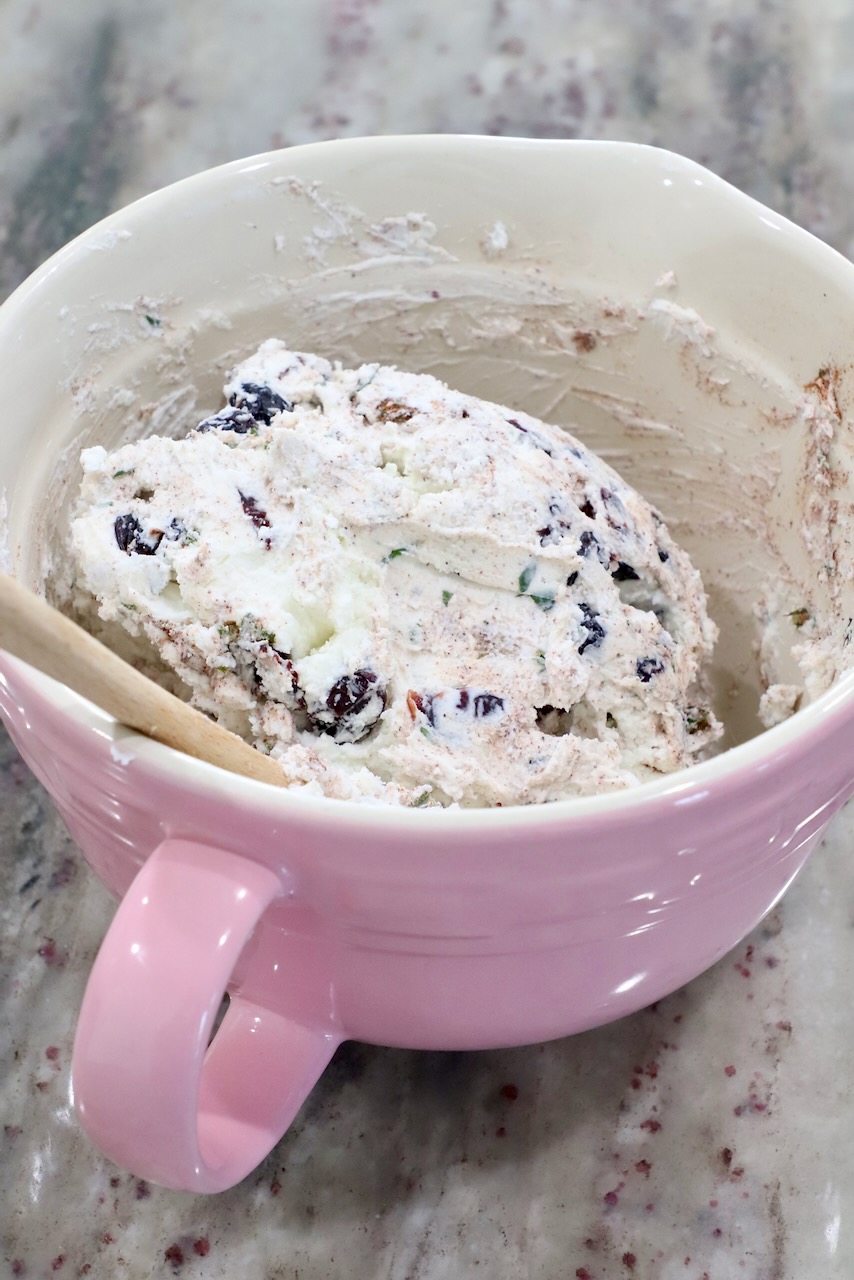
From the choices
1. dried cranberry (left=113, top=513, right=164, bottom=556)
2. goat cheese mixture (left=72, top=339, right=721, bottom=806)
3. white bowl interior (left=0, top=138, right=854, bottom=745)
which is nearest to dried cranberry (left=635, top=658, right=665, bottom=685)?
goat cheese mixture (left=72, top=339, right=721, bottom=806)

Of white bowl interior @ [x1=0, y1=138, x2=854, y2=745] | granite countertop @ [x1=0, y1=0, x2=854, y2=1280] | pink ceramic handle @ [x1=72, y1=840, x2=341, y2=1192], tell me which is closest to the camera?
pink ceramic handle @ [x1=72, y1=840, x2=341, y2=1192]

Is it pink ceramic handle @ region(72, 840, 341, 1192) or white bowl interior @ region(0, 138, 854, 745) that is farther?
white bowl interior @ region(0, 138, 854, 745)

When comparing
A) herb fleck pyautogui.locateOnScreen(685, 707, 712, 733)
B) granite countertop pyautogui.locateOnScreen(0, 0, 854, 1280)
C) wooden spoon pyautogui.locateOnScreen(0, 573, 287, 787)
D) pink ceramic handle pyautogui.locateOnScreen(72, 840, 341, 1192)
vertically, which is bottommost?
granite countertop pyautogui.locateOnScreen(0, 0, 854, 1280)

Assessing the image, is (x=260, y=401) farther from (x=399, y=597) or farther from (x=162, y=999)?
(x=162, y=999)

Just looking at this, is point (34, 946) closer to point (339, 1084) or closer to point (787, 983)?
point (339, 1084)

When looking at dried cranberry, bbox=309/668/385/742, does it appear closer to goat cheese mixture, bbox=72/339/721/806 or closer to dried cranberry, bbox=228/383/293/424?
goat cheese mixture, bbox=72/339/721/806

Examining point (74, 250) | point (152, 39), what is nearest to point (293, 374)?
point (74, 250)

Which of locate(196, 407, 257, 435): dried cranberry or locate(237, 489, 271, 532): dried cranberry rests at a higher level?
locate(196, 407, 257, 435): dried cranberry
